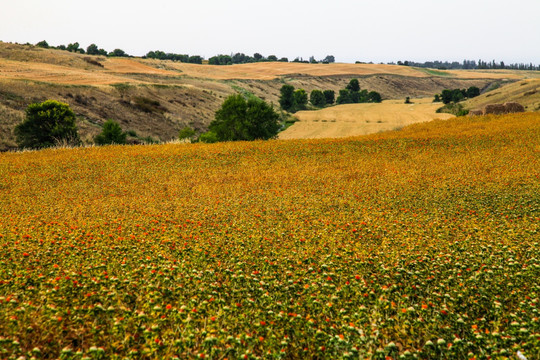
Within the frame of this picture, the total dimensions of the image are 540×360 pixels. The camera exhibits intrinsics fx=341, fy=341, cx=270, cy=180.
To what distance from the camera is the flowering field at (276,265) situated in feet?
21.1

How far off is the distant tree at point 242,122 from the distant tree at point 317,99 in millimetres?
94926

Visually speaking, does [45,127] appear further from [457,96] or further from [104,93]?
[457,96]

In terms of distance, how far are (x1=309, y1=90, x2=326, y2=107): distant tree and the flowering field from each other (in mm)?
125945

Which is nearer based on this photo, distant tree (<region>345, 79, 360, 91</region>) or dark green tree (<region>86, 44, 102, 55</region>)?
distant tree (<region>345, 79, 360, 91</region>)

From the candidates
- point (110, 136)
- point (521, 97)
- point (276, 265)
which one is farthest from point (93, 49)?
point (276, 265)

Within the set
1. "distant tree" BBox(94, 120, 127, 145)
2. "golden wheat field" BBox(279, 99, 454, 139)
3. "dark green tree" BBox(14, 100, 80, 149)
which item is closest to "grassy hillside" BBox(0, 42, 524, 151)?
"dark green tree" BBox(14, 100, 80, 149)

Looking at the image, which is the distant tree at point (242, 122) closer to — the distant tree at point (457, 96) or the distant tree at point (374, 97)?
the distant tree at point (457, 96)

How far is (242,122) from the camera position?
167 feet

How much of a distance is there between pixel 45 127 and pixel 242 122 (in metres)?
25.7

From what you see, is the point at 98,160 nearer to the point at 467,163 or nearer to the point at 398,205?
the point at 398,205

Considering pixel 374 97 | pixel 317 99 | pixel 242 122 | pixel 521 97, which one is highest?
pixel 374 97

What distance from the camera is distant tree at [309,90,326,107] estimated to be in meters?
143

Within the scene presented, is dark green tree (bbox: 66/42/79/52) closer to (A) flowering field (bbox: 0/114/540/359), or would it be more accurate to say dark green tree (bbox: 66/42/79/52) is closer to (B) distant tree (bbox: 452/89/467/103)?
(B) distant tree (bbox: 452/89/467/103)

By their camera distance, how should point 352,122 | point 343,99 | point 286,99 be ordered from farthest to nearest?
point 343,99, point 286,99, point 352,122
